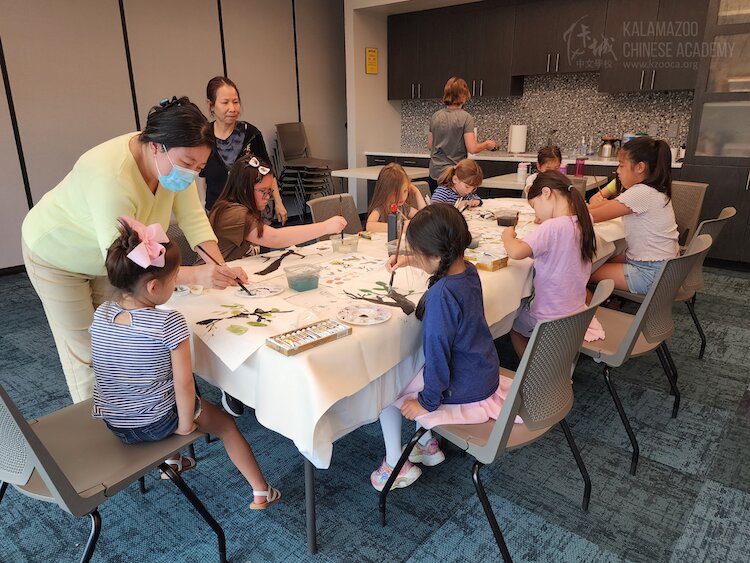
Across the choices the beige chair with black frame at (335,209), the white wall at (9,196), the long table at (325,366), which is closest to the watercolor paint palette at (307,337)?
the long table at (325,366)

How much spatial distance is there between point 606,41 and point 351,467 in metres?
4.63

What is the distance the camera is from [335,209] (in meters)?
3.11

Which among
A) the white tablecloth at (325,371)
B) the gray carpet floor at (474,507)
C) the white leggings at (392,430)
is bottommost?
the gray carpet floor at (474,507)

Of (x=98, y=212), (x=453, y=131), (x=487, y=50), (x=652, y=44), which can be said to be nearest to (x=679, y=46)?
(x=652, y=44)

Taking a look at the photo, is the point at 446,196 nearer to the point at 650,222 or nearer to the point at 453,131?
the point at 650,222

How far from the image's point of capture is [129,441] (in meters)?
1.39

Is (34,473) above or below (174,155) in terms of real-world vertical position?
below

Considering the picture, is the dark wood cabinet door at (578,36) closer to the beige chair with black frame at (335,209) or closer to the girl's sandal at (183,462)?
the beige chair with black frame at (335,209)

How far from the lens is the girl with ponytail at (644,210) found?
2482mm

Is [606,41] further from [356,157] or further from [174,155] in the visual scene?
[174,155]

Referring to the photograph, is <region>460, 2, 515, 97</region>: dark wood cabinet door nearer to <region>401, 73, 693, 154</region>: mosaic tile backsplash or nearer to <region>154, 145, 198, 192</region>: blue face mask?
<region>401, 73, 693, 154</region>: mosaic tile backsplash

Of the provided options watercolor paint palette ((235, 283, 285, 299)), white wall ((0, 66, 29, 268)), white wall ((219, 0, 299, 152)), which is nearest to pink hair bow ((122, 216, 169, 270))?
watercolor paint palette ((235, 283, 285, 299))

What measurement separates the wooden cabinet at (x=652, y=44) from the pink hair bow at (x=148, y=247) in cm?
468

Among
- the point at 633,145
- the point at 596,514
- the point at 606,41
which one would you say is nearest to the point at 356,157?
the point at 606,41
